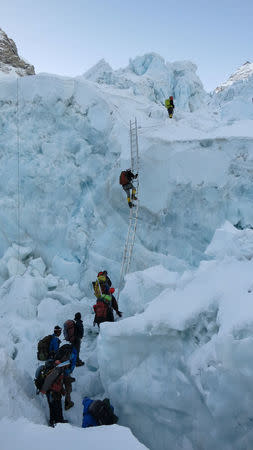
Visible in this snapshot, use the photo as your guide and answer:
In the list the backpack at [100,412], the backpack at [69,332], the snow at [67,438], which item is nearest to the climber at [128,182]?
the backpack at [69,332]

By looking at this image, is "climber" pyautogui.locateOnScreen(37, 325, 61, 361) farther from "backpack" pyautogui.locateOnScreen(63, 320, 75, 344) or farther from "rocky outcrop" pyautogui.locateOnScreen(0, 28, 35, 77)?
"rocky outcrop" pyautogui.locateOnScreen(0, 28, 35, 77)

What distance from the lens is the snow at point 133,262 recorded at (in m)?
2.78

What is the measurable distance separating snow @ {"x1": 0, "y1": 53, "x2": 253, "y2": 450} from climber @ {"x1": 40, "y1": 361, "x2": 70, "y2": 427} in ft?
0.47

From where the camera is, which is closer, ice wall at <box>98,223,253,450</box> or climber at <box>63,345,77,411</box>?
ice wall at <box>98,223,253,450</box>

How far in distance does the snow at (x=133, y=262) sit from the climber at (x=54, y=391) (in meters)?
0.14

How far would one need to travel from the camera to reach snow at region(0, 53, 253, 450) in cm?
278

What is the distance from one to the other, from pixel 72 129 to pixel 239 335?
6.91 m

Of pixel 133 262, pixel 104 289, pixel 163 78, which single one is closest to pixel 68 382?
pixel 104 289

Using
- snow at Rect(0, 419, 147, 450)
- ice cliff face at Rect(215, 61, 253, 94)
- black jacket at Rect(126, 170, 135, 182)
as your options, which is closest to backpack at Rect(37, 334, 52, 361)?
snow at Rect(0, 419, 147, 450)

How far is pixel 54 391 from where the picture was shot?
340 cm

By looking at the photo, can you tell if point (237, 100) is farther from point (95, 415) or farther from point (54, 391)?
point (95, 415)

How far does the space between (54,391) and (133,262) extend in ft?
11.7

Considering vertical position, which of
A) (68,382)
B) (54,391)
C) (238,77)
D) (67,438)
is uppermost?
(238,77)

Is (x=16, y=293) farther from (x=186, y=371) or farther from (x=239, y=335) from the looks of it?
(x=239, y=335)
